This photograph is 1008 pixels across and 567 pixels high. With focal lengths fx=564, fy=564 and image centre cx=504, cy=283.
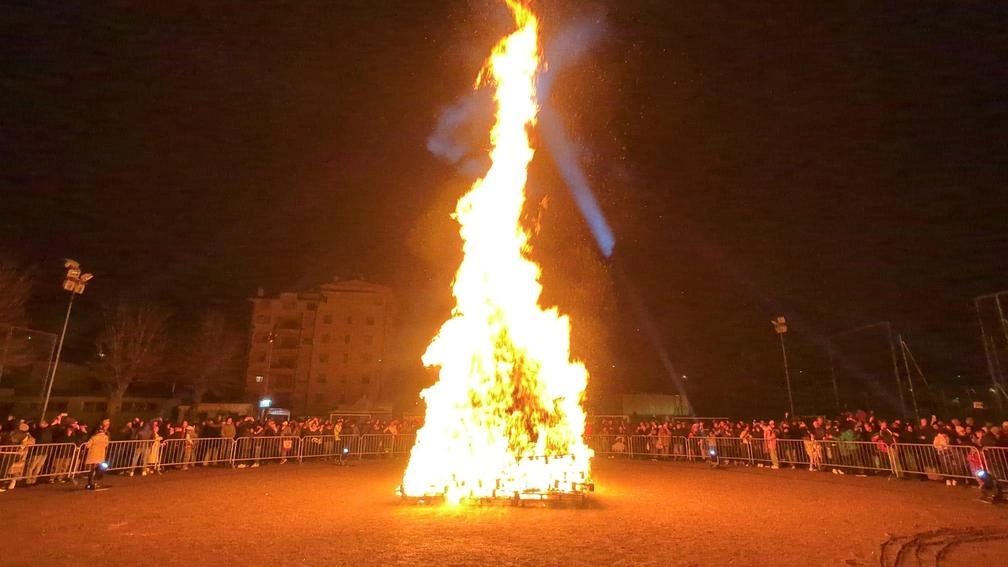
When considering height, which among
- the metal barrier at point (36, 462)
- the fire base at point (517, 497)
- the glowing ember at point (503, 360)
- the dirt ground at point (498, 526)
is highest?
the glowing ember at point (503, 360)

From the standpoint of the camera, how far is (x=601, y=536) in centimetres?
945

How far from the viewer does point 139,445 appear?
17.4 m

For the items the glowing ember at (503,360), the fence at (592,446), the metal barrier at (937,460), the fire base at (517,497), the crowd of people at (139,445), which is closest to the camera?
the fire base at (517,497)

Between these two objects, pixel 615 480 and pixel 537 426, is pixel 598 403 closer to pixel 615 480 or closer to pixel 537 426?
pixel 615 480

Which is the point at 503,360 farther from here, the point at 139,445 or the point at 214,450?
the point at 214,450

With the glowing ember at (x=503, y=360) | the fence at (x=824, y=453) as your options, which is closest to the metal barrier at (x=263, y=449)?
the glowing ember at (x=503, y=360)

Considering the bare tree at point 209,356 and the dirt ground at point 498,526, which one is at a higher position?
the bare tree at point 209,356

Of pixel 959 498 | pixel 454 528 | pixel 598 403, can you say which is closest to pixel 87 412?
pixel 598 403

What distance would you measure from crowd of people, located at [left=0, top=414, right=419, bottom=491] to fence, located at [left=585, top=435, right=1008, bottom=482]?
1324 centimetres

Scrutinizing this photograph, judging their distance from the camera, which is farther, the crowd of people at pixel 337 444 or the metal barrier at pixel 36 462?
the crowd of people at pixel 337 444

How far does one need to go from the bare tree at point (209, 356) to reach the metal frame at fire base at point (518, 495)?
4958cm

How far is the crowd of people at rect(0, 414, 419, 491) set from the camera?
563 inches

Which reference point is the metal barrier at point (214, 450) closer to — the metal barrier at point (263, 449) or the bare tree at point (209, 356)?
the metal barrier at point (263, 449)

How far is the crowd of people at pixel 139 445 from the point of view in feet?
46.9
